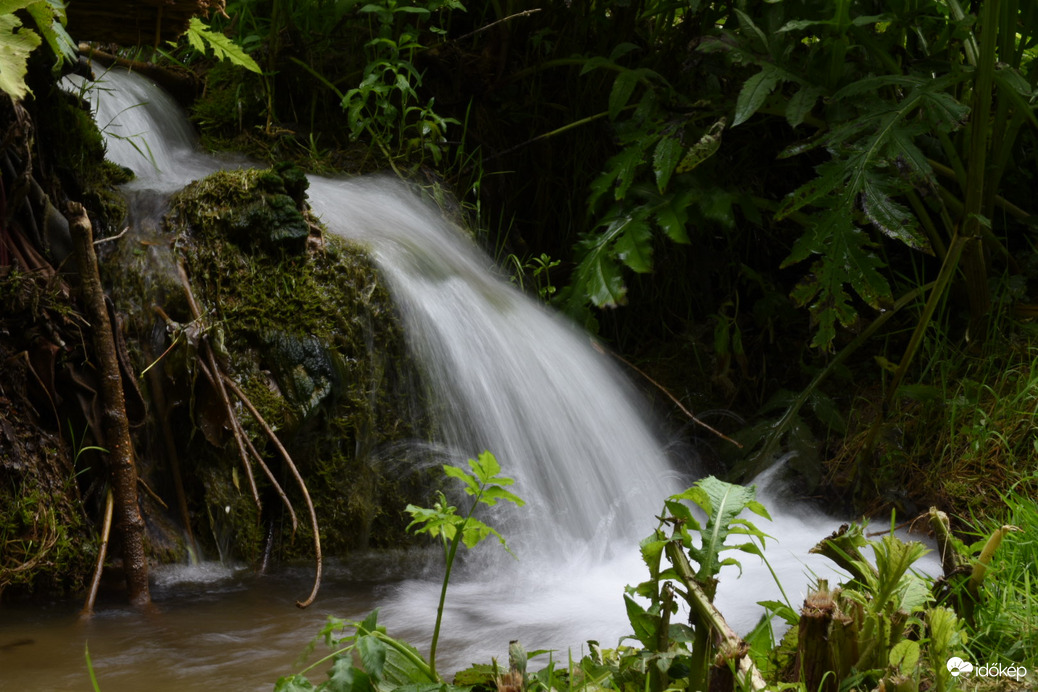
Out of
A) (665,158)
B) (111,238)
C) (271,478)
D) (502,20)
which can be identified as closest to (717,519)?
(271,478)

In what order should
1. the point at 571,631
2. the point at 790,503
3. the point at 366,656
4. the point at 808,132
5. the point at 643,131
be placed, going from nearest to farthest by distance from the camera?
1. the point at 366,656
2. the point at 571,631
3. the point at 790,503
4. the point at 643,131
5. the point at 808,132

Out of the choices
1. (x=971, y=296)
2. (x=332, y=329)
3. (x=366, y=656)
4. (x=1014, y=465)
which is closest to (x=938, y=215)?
(x=971, y=296)

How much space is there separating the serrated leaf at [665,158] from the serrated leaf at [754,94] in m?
0.32

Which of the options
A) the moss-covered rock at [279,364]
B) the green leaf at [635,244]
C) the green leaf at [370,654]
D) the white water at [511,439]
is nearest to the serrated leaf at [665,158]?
the green leaf at [635,244]

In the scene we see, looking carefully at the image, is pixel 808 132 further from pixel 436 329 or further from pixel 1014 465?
pixel 436 329

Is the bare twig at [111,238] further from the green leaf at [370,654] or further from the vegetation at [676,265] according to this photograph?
the green leaf at [370,654]

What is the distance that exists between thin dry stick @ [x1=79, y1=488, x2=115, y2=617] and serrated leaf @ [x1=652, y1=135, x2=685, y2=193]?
1.99 metres

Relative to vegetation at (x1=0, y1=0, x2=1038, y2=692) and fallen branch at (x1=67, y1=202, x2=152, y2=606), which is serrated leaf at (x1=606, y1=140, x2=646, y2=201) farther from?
fallen branch at (x1=67, y1=202, x2=152, y2=606)

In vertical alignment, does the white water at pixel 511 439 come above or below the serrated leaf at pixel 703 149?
below

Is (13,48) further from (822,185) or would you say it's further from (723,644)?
(822,185)

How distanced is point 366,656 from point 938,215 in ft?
9.90

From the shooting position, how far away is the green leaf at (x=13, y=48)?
5.44ft

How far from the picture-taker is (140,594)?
6.91ft

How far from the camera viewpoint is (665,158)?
3.21m
